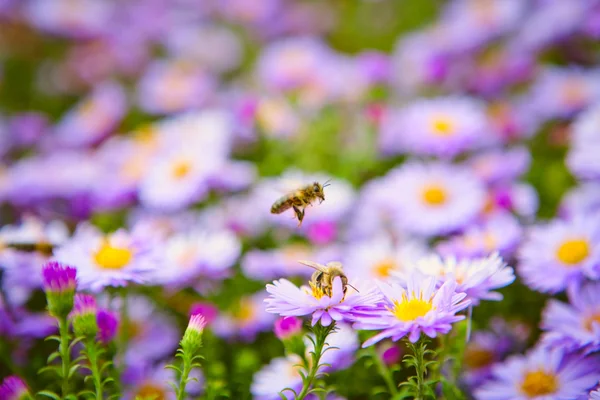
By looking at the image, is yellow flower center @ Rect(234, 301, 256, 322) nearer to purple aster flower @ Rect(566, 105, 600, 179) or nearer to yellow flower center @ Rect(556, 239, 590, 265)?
yellow flower center @ Rect(556, 239, 590, 265)

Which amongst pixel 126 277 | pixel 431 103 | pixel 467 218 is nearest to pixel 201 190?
pixel 126 277

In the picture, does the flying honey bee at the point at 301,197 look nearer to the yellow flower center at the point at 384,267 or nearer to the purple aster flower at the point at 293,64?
the yellow flower center at the point at 384,267

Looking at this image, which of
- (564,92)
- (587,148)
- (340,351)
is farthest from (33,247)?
(564,92)

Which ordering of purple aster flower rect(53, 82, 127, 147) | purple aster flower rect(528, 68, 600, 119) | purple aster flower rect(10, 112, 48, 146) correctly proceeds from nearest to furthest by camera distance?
purple aster flower rect(528, 68, 600, 119) < purple aster flower rect(53, 82, 127, 147) < purple aster flower rect(10, 112, 48, 146)

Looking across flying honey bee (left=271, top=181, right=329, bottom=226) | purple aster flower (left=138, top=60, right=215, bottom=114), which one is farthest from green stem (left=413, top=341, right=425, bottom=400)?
purple aster flower (left=138, top=60, right=215, bottom=114)

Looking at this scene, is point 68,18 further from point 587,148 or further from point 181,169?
point 587,148

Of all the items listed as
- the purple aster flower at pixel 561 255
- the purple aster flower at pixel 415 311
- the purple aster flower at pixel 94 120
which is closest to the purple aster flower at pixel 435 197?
the purple aster flower at pixel 561 255
